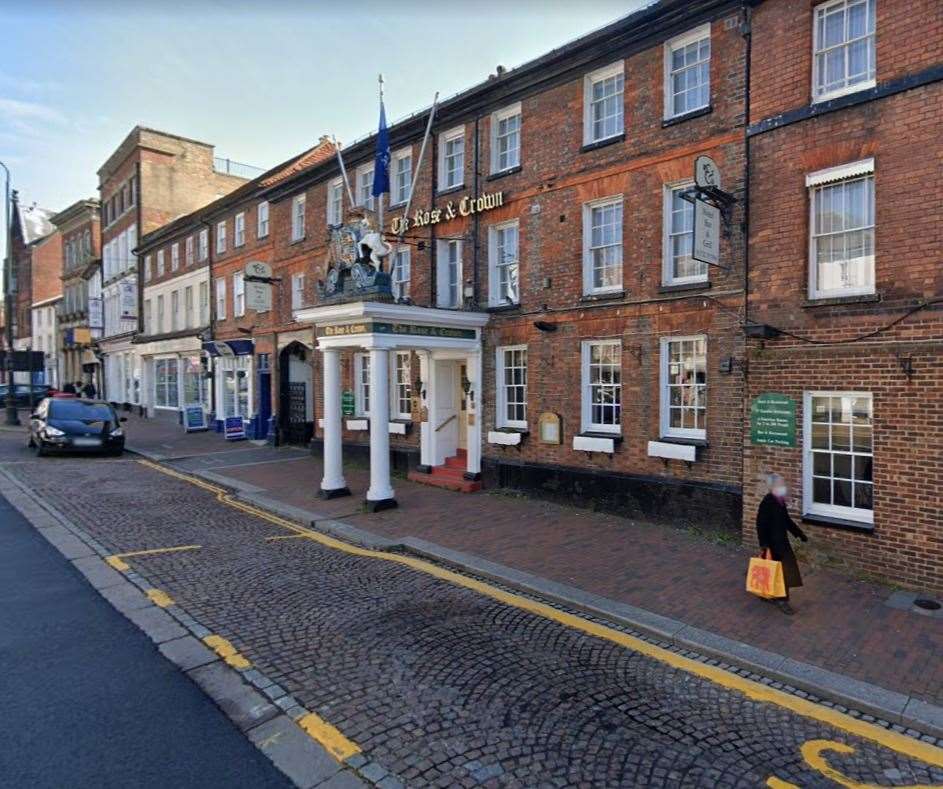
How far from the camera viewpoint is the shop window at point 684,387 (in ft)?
33.3

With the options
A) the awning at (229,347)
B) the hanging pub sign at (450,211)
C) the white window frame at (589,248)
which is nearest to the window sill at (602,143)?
the white window frame at (589,248)

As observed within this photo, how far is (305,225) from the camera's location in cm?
1962

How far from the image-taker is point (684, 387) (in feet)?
34.1

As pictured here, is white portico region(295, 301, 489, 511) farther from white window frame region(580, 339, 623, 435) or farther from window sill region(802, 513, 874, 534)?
window sill region(802, 513, 874, 534)

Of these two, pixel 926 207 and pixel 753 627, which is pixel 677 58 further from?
pixel 753 627

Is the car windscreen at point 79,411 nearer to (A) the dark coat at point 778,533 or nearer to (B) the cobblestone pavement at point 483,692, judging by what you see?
(B) the cobblestone pavement at point 483,692

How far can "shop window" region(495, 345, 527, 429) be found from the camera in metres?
13.3

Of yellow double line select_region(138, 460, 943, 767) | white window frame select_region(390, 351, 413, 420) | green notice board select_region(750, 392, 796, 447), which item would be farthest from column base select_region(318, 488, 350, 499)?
green notice board select_region(750, 392, 796, 447)

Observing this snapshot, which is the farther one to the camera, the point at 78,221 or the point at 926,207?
the point at 78,221

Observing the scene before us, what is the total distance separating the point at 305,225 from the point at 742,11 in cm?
1401

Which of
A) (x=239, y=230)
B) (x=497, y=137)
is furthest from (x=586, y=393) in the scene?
(x=239, y=230)

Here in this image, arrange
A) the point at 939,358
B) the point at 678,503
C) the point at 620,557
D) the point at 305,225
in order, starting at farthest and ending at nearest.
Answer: the point at 305,225, the point at 678,503, the point at 620,557, the point at 939,358

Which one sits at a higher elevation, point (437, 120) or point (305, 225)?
point (437, 120)

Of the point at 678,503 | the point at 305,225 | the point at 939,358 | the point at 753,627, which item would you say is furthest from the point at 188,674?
the point at 305,225
